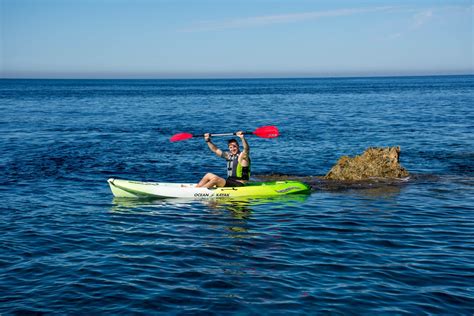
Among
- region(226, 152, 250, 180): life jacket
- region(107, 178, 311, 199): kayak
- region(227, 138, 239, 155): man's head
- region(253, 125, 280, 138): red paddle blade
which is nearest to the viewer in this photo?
region(227, 138, 239, 155): man's head

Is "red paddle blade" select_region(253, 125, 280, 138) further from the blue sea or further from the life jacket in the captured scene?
the blue sea

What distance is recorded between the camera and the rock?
57.8 ft

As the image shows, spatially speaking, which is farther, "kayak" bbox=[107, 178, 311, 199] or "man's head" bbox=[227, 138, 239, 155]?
"kayak" bbox=[107, 178, 311, 199]

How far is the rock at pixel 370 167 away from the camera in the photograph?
1761cm

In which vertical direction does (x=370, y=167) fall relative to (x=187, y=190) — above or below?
above

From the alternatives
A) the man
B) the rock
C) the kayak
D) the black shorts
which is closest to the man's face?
the man

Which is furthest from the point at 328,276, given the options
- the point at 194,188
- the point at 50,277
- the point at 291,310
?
the point at 194,188

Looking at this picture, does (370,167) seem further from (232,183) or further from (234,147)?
(234,147)

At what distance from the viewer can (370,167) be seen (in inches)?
699

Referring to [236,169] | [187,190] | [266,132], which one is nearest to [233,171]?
[236,169]

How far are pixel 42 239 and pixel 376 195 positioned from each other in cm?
927

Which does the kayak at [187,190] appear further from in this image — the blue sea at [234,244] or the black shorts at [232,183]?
the blue sea at [234,244]

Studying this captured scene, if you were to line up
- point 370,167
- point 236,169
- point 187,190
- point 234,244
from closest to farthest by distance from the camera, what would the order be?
1. point 234,244
2. point 187,190
3. point 236,169
4. point 370,167

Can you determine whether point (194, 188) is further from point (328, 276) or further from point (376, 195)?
point (328, 276)
